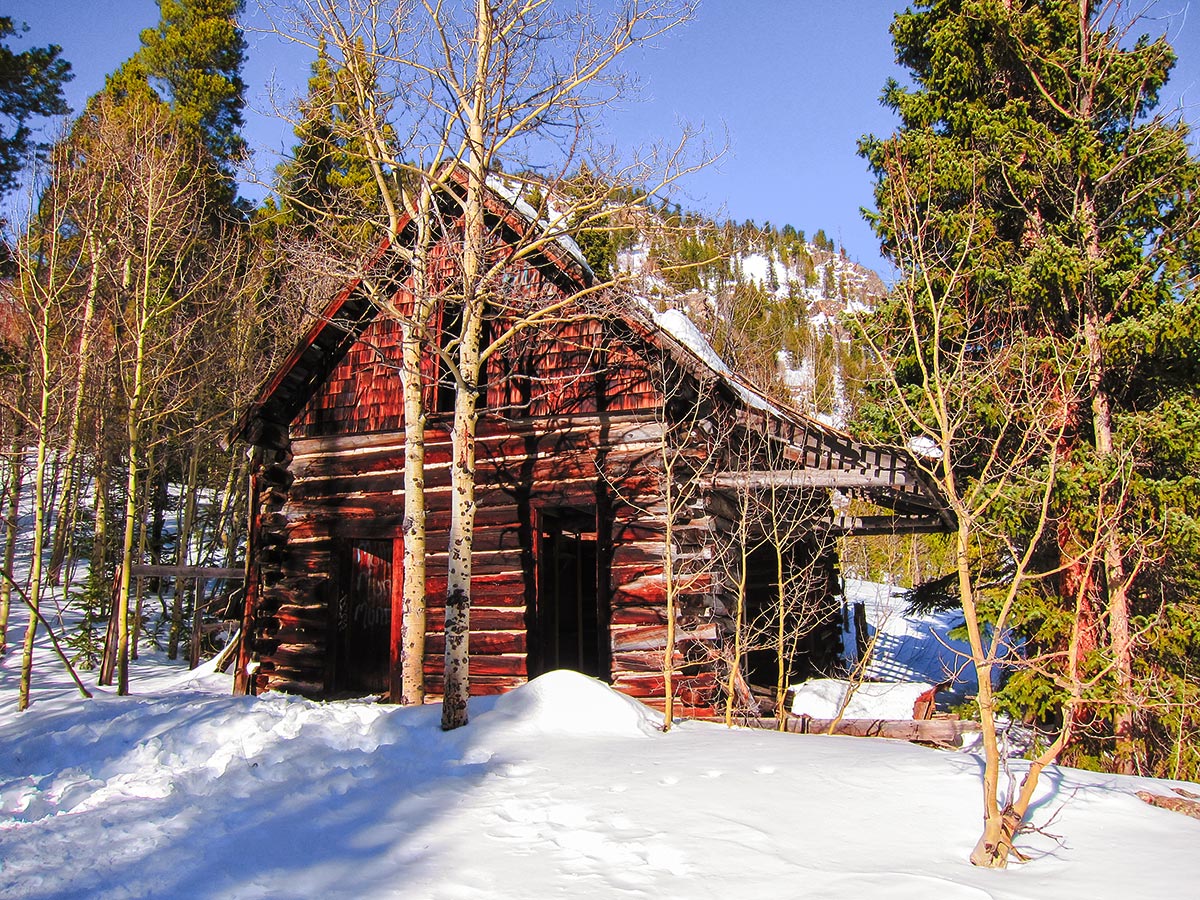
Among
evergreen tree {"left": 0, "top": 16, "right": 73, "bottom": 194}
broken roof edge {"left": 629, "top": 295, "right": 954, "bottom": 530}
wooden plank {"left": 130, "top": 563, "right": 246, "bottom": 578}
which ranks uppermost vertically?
evergreen tree {"left": 0, "top": 16, "right": 73, "bottom": 194}

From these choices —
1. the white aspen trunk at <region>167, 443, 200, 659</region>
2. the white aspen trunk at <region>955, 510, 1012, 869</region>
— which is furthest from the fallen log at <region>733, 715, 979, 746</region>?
the white aspen trunk at <region>167, 443, 200, 659</region>

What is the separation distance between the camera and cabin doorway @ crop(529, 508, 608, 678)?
14109mm

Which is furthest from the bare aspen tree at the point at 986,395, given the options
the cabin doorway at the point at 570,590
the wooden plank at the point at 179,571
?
the wooden plank at the point at 179,571

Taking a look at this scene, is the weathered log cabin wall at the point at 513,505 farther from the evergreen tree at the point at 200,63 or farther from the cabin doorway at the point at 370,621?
the evergreen tree at the point at 200,63

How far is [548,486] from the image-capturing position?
440 inches

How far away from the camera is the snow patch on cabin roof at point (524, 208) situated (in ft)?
29.5

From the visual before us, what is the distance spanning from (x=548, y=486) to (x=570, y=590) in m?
5.21

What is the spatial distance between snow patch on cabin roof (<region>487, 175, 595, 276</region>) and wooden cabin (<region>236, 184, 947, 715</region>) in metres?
0.13

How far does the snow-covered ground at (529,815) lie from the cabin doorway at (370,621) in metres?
6.96

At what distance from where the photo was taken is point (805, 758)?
6094 millimetres

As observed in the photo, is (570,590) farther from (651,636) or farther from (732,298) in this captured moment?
(732,298)

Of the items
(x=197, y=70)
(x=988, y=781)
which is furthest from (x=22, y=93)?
(x=988, y=781)

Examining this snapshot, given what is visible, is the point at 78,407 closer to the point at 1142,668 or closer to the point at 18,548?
the point at 18,548

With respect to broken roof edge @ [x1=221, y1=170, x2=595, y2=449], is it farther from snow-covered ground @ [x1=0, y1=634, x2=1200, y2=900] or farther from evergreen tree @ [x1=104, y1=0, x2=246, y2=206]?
evergreen tree @ [x1=104, y1=0, x2=246, y2=206]
